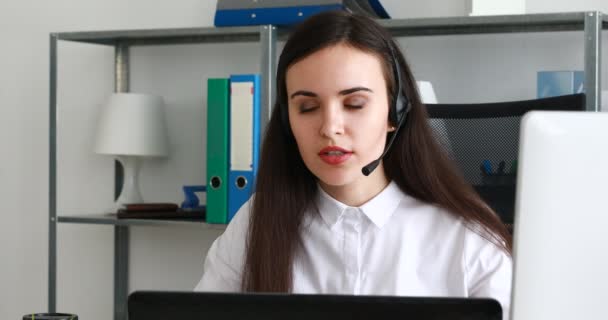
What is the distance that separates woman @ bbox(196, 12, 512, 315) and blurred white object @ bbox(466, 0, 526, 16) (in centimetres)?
101

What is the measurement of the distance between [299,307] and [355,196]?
574mm

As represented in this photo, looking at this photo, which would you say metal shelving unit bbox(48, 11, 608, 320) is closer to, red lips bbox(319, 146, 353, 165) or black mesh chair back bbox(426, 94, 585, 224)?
black mesh chair back bbox(426, 94, 585, 224)

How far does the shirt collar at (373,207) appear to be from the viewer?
1.29 meters

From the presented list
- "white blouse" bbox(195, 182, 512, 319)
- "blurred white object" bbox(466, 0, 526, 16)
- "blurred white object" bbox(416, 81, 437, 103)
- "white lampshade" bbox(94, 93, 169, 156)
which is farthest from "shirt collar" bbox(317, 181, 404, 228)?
"white lampshade" bbox(94, 93, 169, 156)

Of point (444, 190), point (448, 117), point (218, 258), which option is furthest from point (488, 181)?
point (218, 258)

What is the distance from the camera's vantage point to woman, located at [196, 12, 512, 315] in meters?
1.21

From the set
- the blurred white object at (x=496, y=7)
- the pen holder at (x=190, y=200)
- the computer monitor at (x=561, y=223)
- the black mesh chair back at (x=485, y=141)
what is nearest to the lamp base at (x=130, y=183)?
the pen holder at (x=190, y=200)

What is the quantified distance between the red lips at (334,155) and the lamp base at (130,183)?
68.2 inches

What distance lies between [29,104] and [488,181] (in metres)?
1.97

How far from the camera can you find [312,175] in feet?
4.47

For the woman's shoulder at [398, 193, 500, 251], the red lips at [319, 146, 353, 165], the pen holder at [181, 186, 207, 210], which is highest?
the red lips at [319, 146, 353, 165]

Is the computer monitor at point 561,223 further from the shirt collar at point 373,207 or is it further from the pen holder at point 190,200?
the pen holder at point 190,200

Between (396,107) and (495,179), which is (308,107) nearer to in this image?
(396,107)

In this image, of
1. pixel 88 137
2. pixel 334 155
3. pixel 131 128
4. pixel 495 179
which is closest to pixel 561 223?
pixel 334 155
